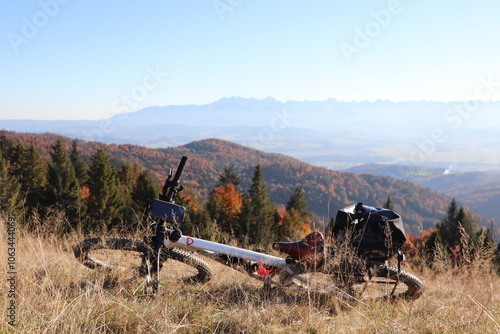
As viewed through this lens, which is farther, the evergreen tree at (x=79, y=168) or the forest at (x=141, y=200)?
the evergreen tree at (x=79, y=168)

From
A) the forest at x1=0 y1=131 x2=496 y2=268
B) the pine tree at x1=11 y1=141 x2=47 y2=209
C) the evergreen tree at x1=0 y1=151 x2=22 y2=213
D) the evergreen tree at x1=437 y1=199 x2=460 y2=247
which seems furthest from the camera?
the evergreen tree at x1=437 y1=199 x2=460 y2=247

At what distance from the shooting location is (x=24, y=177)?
28.7 m

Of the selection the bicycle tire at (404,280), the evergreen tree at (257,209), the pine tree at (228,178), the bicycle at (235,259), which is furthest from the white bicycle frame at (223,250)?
the pine tree at (228,178)

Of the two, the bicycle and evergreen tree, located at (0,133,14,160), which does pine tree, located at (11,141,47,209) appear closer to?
evergreen tree, located at (0,133,14,160)

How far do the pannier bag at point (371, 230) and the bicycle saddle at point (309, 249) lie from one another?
23 centimetres

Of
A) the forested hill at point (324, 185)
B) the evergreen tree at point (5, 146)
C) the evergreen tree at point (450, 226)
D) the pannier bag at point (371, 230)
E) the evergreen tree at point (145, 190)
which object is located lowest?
the forested hill at point (324, 185)

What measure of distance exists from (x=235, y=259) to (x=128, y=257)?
114 centimetres

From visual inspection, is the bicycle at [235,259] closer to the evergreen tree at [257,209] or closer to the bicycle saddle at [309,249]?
the bicycle saddle at [309,249]

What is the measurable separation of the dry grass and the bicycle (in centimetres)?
16

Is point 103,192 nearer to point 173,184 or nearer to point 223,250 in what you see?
point 173,184

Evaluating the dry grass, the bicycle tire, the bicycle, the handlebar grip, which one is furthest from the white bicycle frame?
the bicycle tire

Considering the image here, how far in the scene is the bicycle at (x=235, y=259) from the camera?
3.23m

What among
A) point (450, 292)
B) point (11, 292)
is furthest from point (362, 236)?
point (11, 292)

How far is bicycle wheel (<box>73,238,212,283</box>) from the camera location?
11.0 feet
